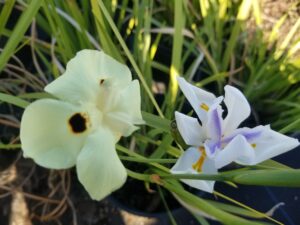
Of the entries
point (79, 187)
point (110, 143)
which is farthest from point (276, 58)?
point (110, 143)

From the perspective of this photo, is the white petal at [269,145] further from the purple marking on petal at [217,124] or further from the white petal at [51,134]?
the white petal at [51,134]

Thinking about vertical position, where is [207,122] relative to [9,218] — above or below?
above

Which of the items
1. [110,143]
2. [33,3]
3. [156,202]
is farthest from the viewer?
[156,202]

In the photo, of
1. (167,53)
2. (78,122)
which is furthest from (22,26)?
(167,53)

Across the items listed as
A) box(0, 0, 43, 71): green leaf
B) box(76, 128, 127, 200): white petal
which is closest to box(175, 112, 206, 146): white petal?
box(76, 128, 127, 200): white petal

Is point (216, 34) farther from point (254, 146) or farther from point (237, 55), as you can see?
point (254, 146)

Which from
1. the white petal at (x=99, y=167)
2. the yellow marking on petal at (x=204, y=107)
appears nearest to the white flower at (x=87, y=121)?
the white petal at (x=99, y=167)

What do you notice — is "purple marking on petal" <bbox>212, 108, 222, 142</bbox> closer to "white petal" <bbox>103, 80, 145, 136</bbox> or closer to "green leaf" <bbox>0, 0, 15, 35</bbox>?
"white petal" <bbox>103, 80, 145, 136</bbox>
